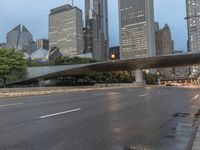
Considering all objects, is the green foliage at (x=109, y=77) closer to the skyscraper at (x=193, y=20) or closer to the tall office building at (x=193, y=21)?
the tall office building at (x=193, y=21)

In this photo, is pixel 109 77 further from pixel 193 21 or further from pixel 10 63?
pixel 193 21

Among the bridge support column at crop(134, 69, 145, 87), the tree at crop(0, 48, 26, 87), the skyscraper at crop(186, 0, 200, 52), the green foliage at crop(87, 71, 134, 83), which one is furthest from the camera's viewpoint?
the green foliage at crop(87, 71, 134, 83)

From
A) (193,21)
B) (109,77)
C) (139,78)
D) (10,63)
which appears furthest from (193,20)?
(109,77)

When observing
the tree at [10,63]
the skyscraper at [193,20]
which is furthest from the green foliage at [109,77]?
the skyscraper at [193,20]

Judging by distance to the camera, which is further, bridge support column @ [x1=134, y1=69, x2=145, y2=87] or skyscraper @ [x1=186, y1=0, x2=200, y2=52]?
bridge support column @ [x1=134, y1=69, x2=145, y2=87]

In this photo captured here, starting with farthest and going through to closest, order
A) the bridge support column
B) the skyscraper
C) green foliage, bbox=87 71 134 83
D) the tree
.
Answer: green foliage, bbox=87 71 134 83
the bridge support column
the tree
the skyscraper

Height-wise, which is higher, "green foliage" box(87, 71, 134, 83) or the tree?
the tree

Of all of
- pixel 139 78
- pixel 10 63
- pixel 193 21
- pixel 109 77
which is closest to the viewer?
pixel 193 21

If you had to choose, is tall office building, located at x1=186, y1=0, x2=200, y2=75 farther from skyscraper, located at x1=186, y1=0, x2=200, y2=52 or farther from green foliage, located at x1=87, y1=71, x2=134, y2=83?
green foliage, located at x1=87, y1=71, x2=134, y2=83

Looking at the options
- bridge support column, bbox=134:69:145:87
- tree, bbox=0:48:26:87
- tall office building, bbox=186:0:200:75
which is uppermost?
tall office building, bbox=186:0:200:75

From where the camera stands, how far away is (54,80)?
5251 inches

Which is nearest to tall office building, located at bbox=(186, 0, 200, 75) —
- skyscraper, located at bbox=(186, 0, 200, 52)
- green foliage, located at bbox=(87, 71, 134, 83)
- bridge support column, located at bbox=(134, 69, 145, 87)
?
skyscraper, located at bbox=(186, 0, 200, 52)

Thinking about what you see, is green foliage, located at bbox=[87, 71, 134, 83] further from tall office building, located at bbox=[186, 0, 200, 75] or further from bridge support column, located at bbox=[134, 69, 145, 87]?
tall office building, located at bbox=[186, 0, 200, 75]

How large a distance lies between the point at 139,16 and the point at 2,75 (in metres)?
129
